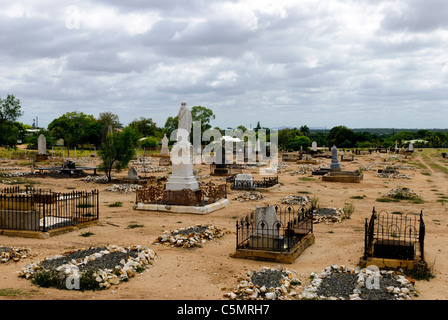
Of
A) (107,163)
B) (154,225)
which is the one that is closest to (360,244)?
(154,225)

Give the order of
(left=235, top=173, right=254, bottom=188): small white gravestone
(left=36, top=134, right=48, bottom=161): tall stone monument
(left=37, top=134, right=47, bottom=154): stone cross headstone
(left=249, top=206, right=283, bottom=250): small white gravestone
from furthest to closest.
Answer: (left=36, top=134, right=48, bottom=161): tall stone monument
(left=37, top=134, right=47, bottom=154): stone cross headstone
(left=235, top=173, right=254, bottom=188): small white gravestone
(left=249, top=206, right=283, bottom=250): small white gravestone

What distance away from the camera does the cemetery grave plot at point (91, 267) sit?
8570 millimetres

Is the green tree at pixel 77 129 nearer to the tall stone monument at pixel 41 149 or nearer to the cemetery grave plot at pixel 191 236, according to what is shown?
the tall stone monument at pixel 41 149

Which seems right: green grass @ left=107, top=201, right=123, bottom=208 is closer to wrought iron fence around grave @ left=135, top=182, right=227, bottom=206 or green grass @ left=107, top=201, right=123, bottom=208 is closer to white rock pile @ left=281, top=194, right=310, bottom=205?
wrought iron fence around grave @ left=135, top=182, right=227, bottom=206

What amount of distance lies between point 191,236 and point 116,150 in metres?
18.9

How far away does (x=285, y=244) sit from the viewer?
39.1 ft

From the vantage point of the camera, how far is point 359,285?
8.35 metres

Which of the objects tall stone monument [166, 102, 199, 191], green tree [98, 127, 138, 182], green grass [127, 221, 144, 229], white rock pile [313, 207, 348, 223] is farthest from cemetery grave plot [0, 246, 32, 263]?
green tree [98, 127, 138, 182]

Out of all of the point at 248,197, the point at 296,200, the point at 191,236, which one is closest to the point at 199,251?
the point at 191,236

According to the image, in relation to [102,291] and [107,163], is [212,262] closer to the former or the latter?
[102,291]

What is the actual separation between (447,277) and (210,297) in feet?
18.1

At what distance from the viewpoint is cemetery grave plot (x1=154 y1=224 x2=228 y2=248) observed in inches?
484

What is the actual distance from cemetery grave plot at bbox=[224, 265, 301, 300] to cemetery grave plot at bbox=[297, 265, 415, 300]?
0.96ft

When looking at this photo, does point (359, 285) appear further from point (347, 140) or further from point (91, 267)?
point (347, 140)
